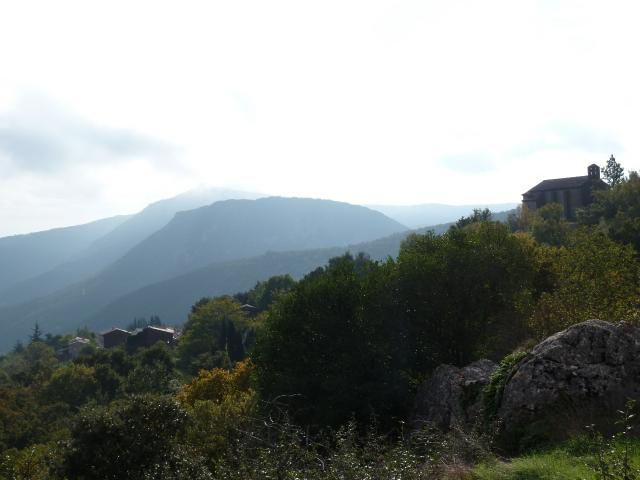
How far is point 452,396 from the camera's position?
17.9 m

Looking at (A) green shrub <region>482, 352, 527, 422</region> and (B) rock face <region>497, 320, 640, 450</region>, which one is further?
(A) green shrub <region>482, 352, 527, 422</region>

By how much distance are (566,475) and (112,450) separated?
1322cm

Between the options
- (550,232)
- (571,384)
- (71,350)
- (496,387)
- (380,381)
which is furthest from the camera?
(71,350)

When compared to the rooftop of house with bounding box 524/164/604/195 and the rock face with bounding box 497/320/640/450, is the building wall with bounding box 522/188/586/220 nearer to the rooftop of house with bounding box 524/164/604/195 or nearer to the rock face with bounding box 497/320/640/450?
the rooftop of house with bounding box 524/164/604/195

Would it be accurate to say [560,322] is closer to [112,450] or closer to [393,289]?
[393,289]

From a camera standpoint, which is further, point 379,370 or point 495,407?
point 379,370

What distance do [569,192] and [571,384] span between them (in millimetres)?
85411

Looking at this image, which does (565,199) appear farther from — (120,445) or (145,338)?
(120,445)

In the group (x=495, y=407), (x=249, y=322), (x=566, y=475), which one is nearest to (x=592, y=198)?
(x=249, y=322)

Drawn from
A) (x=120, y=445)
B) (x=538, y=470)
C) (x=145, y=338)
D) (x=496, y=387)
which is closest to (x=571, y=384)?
(x=496, y=387)

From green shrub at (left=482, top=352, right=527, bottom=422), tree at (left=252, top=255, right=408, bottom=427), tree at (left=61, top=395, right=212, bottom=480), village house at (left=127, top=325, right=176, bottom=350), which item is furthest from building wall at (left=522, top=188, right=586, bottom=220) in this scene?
tree at (left=61, top=395, right=212, bottom=480)

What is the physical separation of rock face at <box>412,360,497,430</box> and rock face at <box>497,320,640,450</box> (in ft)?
5.77

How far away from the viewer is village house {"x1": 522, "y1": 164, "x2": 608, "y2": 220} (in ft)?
292

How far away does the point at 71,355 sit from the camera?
139 meters
